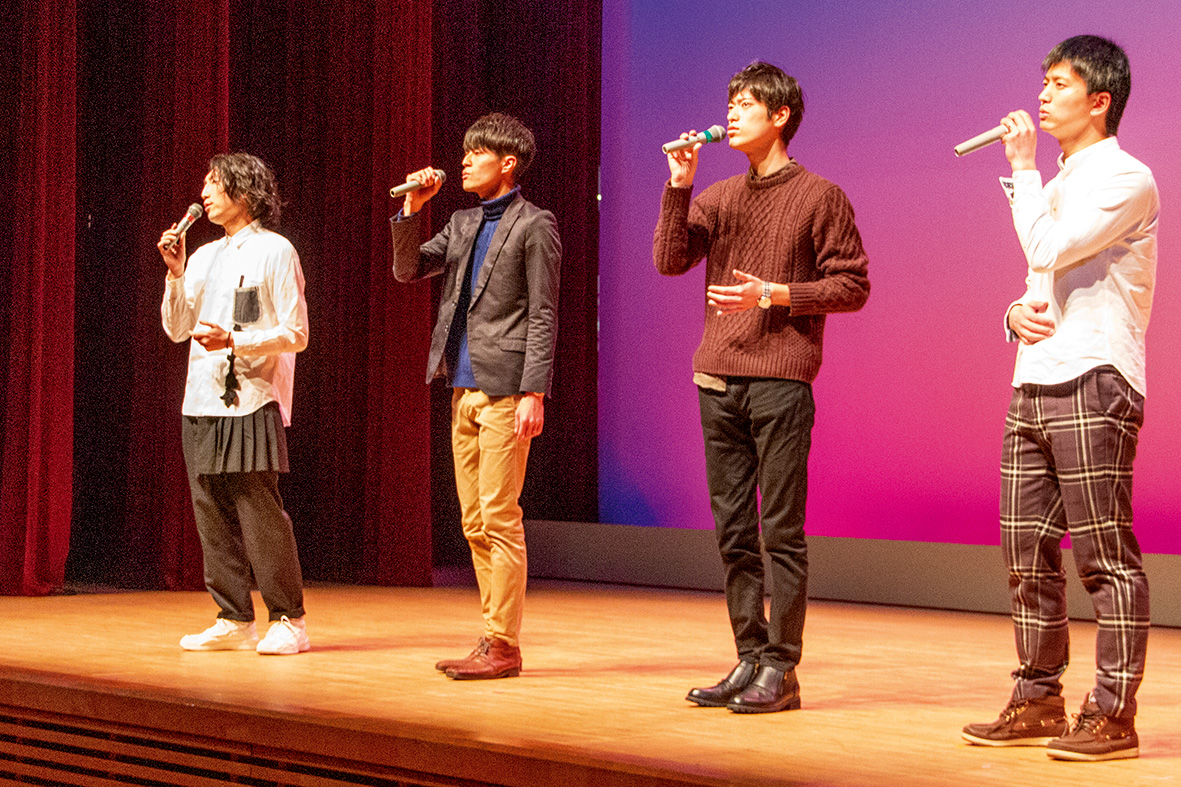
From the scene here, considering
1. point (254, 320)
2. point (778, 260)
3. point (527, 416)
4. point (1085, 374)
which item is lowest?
point (527, 416)

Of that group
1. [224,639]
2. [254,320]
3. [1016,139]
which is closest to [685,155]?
[1016,139]

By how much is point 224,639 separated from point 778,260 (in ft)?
5.74

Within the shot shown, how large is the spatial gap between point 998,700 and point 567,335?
144 inches

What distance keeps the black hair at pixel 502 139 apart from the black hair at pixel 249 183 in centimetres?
67

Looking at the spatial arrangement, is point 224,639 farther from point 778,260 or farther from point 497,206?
point 778,260

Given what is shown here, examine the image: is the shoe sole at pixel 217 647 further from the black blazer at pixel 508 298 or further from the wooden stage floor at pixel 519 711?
the black blazer at pixel 508 298

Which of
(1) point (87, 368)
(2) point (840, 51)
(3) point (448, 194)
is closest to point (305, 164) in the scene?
(3) point (448, 194)

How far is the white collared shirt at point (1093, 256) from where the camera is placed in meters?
2.24

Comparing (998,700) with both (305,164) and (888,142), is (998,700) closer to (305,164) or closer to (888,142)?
(888,142)

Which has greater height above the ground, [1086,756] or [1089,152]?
[1089,152]

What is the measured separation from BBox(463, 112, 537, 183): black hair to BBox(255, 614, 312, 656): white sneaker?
1.26 meters

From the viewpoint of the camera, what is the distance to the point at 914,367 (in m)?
5.52

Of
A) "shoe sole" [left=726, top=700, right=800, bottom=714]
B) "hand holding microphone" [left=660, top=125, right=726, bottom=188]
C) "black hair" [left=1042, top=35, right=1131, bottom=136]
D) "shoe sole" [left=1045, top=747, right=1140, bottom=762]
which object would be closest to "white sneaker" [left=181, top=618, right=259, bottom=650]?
"shoe sole" [left=726, top=700, right=800, bottom=714]

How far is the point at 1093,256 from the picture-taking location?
2.32 meters
